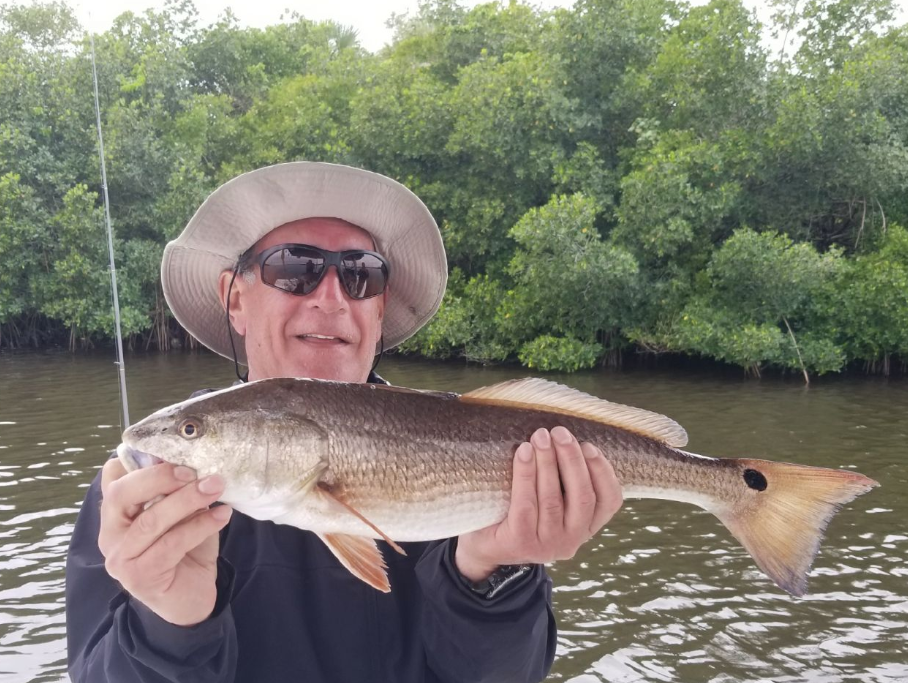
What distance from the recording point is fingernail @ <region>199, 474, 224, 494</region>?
1805mm

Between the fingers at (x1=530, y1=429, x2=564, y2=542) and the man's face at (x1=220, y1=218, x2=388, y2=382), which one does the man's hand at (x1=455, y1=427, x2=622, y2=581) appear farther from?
the man's face at (x1=220, y1=218, x2=388, y2=382)

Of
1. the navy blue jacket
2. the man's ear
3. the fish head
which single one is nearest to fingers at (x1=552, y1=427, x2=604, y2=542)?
the navy blue jacket

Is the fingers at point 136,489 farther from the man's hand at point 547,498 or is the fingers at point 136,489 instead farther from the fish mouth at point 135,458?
the man's hand at point 547,498

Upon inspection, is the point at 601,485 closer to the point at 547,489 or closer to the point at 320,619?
the point at 547,489

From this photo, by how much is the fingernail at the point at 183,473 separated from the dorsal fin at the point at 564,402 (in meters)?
0.77

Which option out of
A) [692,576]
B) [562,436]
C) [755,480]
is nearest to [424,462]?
[562,436]

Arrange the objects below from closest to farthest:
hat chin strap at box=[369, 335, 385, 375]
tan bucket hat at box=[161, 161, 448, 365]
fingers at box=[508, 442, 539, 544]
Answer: fingers at box=[508, 442, 539, 544]
tan bucket hat at box=[161, 161, 448, 365]
hat chin strap at box=[369, 335, 385, 375]

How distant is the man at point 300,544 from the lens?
6.05 ft

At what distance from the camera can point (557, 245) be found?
60.0 feet

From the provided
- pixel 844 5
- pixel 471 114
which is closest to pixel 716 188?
pixel 844 5

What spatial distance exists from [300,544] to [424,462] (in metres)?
0.51

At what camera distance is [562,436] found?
2109 millimetres

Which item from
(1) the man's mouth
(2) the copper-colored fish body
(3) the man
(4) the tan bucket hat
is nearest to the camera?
(3) the man

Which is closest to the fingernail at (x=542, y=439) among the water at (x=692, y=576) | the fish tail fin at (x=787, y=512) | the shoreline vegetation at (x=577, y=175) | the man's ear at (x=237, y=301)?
the fish tail fin at (x=787, y=512)
